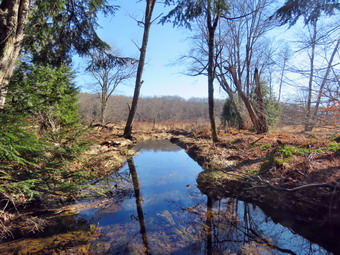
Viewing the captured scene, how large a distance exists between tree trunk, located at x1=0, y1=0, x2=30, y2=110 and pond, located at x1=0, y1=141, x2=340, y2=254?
2.57m

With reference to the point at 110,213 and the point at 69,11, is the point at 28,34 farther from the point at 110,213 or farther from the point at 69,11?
the point at 110,213

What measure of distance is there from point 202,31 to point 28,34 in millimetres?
12167

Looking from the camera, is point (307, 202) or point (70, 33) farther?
point (70, 33)

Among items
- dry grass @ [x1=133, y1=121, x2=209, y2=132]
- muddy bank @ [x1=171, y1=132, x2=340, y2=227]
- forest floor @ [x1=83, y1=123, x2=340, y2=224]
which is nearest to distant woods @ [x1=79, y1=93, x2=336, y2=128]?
forest floor @ [x1=83, y1=123, x2=340, y2=224]

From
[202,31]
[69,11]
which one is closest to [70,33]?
[69,11]

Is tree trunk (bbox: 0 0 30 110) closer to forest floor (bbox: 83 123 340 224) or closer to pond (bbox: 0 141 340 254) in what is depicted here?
pond (bbox: 0 141 340 254)

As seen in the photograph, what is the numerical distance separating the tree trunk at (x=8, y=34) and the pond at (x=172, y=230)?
2567 mm

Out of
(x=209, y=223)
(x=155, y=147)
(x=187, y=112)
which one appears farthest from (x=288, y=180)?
(x=187, y=112)

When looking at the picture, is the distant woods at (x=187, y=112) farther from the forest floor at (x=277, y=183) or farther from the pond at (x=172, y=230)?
the pond at (x=172, y=230)

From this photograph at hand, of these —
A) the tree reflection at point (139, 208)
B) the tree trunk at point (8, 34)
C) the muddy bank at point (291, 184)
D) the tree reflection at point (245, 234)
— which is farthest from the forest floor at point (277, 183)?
the tree trunk at point (8, 34)

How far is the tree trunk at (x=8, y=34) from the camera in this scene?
354 cm

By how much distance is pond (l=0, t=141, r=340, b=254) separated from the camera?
2.60m

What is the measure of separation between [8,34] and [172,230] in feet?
15.1

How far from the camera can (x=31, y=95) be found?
12.3 feet
